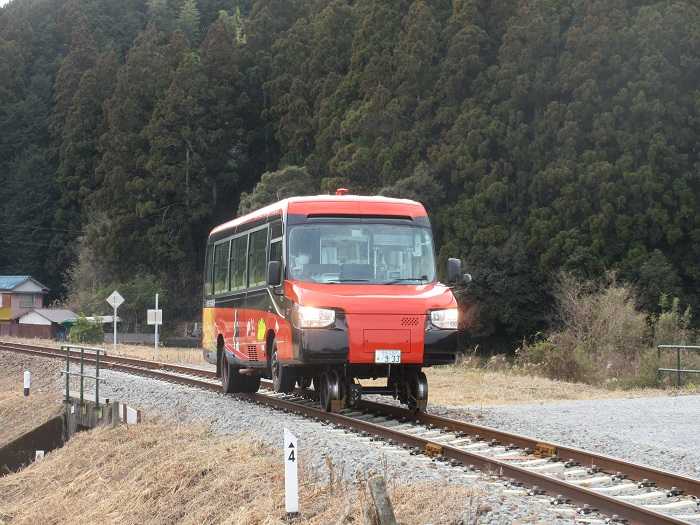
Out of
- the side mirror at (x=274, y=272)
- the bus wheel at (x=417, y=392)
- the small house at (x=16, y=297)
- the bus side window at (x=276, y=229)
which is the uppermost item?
the small house at (x=16, y=297)

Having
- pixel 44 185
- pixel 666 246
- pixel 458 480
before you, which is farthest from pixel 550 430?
pixel 44 185

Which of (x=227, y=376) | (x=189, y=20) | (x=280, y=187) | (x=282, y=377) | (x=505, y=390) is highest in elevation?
(x=189, y=20)

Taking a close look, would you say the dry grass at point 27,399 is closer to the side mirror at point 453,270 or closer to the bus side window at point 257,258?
the bus side window at point 257,258

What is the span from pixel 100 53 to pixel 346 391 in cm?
7644

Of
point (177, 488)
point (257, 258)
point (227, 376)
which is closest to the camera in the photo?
point (177, 488)

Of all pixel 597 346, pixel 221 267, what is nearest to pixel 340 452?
pixel 221 267

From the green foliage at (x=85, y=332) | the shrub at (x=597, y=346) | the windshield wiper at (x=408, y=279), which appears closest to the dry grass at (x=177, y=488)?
the windshield wiper at (x=408, y=279)

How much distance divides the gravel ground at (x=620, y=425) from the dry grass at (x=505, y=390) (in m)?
1.42

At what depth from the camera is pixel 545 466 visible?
1049cm

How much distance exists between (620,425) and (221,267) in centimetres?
842

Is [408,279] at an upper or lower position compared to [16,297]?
lower

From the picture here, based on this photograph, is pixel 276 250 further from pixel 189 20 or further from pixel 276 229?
pixel 189 20

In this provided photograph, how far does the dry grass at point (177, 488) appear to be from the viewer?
8.83 metres

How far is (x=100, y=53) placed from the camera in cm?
8712
